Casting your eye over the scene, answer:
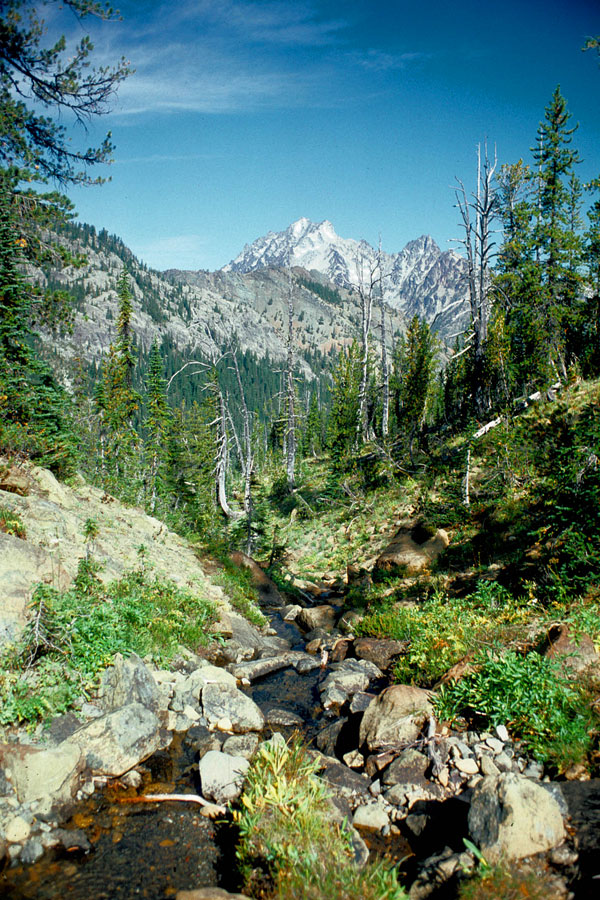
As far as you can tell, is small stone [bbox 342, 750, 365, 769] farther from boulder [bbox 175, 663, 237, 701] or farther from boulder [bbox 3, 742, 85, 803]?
boulder [bbox 3, 742, 85, 803]

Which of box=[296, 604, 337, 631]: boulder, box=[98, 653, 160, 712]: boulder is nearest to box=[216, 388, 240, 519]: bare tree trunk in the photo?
box=[296, 604, 337, 631]: boulder

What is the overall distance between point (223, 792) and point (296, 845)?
1709 millimetres

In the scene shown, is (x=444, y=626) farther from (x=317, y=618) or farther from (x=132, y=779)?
(x=132, y=779)

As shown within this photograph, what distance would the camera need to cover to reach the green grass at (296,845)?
403cm

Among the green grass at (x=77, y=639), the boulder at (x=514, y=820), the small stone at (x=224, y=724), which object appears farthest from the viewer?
the small stone at (x=224, y=724)

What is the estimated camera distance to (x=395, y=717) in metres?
6.88

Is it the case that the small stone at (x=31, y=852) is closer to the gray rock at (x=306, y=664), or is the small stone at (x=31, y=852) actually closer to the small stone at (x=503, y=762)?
the small stone at (x=503, y=762)

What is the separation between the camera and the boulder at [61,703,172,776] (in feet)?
20.1

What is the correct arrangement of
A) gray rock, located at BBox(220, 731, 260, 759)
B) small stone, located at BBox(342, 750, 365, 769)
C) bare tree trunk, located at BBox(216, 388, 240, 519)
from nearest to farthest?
small stone, located at BBox(342, 750, 365, 769) < gray rock, located at BBox(220, 731, 260, 759) < bare tree trunk, located at BBox(216, 388, 240, 519)

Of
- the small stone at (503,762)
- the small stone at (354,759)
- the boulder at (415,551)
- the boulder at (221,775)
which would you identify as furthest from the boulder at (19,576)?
the boulder at (415,551)

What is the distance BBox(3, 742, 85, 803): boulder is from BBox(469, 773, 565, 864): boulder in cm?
446

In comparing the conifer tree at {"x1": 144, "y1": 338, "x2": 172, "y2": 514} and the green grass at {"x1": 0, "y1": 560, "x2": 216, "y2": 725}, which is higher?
the conifer tree at {"x1": 144, "y1": 338, "x2": 172, "y2": 514}

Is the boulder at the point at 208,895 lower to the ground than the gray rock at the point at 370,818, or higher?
higher

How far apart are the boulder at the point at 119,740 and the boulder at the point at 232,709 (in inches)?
39.3
